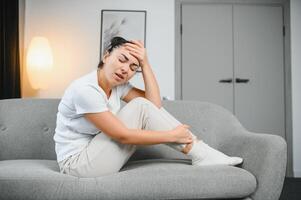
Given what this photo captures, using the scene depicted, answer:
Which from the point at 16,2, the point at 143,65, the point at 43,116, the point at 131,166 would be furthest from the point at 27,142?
the point at 16,2

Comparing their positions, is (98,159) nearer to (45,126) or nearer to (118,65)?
(118,65)

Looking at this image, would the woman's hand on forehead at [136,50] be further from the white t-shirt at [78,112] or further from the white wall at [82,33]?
the white wall at [82,33]

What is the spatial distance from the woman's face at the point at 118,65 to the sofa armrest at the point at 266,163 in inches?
28.6

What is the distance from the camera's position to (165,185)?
149cm

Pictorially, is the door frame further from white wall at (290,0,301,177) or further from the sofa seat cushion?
the sofa seat cushion

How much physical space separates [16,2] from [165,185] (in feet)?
9.60

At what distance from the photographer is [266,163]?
5.22 ft

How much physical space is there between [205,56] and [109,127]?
2.90m

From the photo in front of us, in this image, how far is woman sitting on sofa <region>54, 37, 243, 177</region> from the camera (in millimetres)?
1548

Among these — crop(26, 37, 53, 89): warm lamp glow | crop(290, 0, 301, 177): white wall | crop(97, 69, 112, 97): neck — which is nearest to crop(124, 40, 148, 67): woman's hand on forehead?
crop(97, 69, 112, 97): neck

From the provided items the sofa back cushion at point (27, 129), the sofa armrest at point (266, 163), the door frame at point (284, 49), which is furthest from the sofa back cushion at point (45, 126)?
the door frame at point (284, 49)

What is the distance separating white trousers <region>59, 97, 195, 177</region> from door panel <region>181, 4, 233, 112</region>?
8.34 ft

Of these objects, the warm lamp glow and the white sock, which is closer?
the white sock

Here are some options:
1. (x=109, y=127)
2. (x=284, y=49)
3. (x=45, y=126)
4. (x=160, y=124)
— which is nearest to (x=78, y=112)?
(x=109, y=127)
